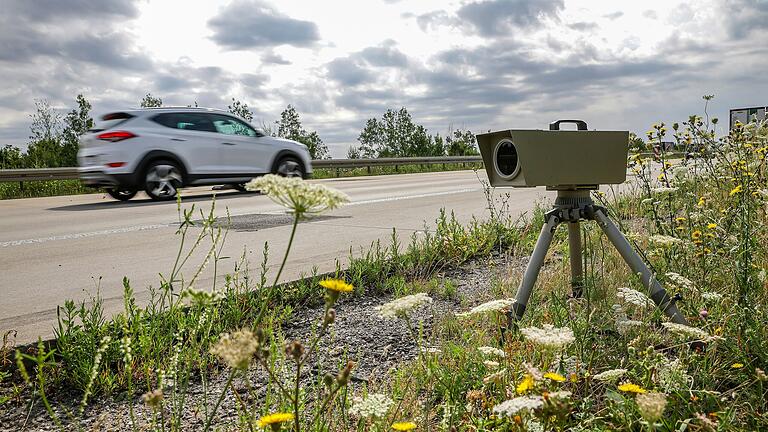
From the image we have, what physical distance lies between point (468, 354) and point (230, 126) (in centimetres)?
1195

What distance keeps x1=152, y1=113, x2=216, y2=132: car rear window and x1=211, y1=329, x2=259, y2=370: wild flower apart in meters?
12.3

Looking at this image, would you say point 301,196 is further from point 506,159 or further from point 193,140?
point 193,140

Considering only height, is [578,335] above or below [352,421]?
above

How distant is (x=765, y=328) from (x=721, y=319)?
24 centimetres

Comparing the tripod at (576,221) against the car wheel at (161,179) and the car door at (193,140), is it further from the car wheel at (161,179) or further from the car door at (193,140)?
the car door at (193,140)

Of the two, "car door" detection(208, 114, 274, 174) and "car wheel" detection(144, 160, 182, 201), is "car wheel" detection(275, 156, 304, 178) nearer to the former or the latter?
"car door" detection(208, 114, 274, 174)

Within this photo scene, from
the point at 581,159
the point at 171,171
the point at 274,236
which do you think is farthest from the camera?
the point at 171,171

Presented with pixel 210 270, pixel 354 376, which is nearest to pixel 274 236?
pixel 210 270

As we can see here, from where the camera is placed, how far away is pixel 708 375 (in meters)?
2.48

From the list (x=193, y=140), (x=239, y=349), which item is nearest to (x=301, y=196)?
(x=239, y=349)

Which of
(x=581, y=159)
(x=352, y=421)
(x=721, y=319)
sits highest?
(x=581, y=159)

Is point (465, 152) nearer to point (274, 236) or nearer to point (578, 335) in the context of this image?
point (274, 236)

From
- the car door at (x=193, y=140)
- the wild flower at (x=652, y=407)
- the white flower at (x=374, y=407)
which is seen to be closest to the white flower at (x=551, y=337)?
the wild flower at (x=652, y=407)

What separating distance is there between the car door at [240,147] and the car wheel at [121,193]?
1861 mm
